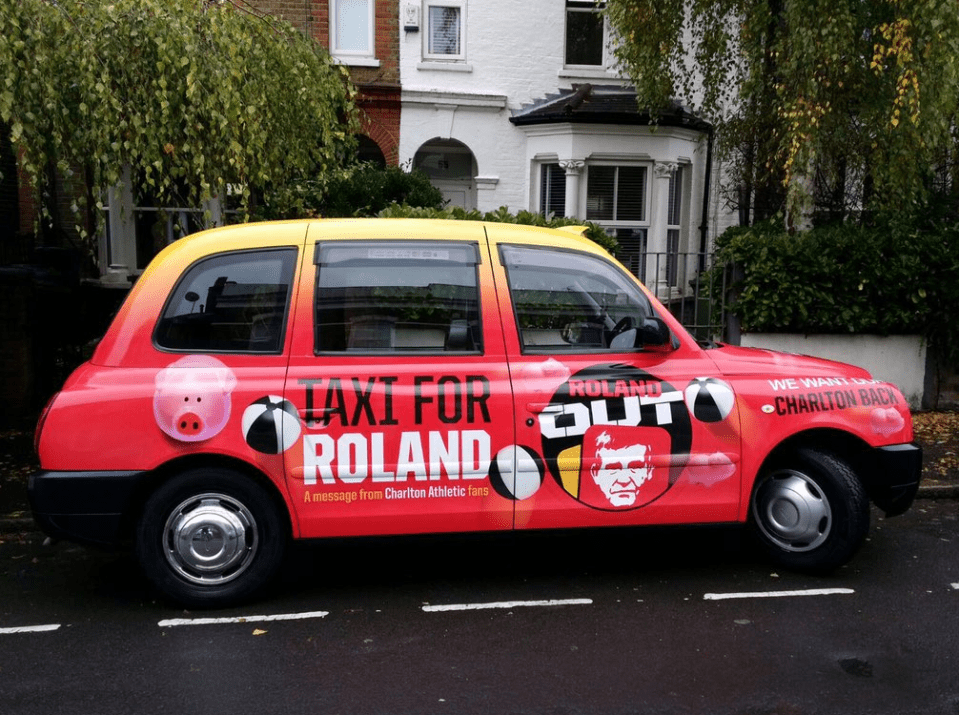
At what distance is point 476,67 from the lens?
14.2 metres

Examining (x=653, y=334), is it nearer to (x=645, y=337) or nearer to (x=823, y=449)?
(x=645, y=337)

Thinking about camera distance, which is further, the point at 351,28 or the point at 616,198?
the point at 616,198

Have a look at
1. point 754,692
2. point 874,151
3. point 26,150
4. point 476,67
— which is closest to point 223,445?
point 754,692

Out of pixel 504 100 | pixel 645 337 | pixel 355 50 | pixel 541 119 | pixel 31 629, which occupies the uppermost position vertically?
pixel 355 50

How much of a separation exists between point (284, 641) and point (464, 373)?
62.0 inches

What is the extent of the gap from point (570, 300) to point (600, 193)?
983cm

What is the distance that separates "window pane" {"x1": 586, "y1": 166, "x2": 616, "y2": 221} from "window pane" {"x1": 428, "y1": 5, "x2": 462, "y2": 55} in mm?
2832

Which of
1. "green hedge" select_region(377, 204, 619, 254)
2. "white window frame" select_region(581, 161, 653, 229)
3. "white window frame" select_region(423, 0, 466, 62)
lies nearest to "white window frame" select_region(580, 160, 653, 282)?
"white window frame" select_region(581, 161, 653, 229)

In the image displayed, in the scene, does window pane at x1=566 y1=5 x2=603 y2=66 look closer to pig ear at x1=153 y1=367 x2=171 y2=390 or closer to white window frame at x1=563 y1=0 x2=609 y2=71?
white window frame at x1=563 y1=0 x2=609 y2=71

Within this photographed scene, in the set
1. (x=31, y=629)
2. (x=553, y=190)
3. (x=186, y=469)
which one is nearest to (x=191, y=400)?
(x=186, y=469)

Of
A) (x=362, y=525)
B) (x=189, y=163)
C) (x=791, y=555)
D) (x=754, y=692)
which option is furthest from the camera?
(x=189, y=163)

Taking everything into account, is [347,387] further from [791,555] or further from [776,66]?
[776,66]

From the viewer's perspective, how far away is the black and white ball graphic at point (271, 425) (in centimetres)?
→ 462

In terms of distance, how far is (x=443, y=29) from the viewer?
14.2 meters
